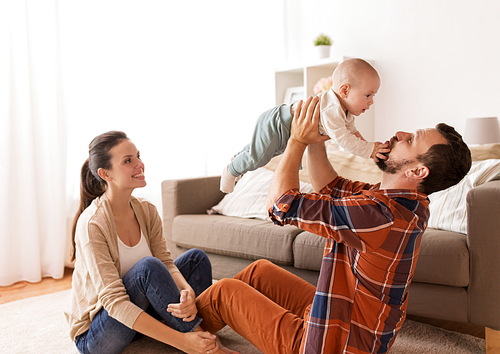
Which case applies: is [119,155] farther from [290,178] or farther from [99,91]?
[99,91]

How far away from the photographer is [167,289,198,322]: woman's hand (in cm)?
157

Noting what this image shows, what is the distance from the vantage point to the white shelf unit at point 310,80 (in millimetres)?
3570

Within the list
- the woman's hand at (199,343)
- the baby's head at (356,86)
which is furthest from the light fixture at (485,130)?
the woman's hand at (199,343)

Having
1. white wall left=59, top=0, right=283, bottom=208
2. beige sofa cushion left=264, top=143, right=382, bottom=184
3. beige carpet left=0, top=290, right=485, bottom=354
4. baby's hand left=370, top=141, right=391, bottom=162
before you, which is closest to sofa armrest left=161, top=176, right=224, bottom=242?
beige sofa cushion left=264, top=143, right=382, bottom=184

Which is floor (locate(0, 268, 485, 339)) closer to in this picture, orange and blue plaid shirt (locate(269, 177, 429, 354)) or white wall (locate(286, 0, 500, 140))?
orange and blue plaid shirt (locate(269, 177, 429, 354))

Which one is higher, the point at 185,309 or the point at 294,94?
the point at 294,94

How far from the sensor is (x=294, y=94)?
3.98 metres

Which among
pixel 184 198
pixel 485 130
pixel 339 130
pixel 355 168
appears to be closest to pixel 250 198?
pixel 184 198

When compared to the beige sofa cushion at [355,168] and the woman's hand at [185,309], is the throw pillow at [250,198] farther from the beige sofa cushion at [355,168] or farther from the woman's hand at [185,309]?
the woman's hand at [185,309]

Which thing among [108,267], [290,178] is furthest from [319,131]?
[108,267]

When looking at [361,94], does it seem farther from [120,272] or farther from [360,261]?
[120,272]

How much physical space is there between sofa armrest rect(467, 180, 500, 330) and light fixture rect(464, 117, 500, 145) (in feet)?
4.45

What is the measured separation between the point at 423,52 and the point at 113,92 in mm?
2306

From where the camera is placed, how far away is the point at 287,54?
4.21 metres
